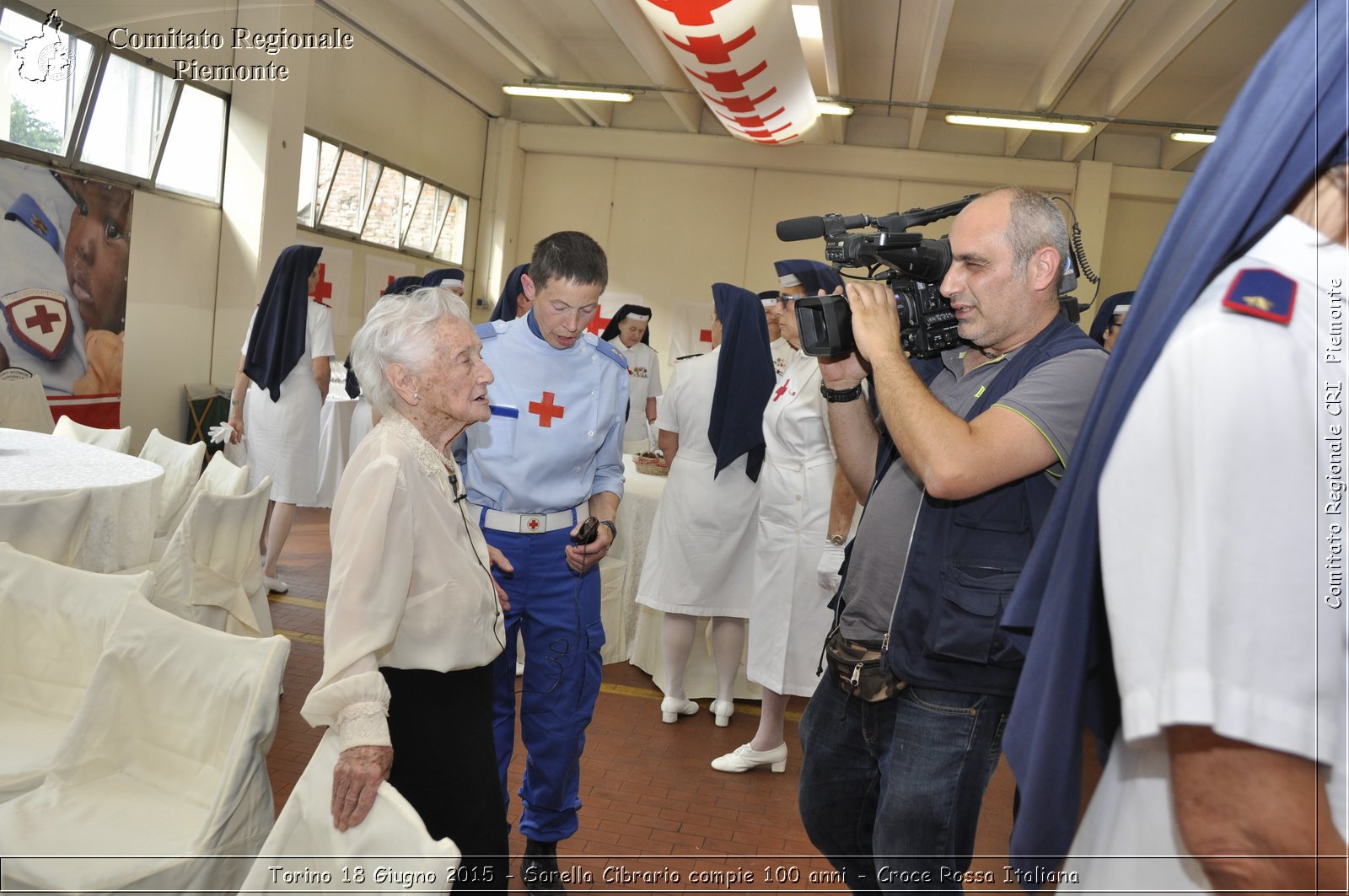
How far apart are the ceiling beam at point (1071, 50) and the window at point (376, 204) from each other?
6433 mm

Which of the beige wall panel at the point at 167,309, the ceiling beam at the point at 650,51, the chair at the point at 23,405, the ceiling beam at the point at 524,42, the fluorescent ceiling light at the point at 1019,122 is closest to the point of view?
the chair at the point at 23,405

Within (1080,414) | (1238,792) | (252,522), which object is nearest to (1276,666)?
(1238,792)

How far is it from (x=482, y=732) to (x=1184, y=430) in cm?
145

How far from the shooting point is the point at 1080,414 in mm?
1452

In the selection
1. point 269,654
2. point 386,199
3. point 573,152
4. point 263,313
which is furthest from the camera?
point 573,152

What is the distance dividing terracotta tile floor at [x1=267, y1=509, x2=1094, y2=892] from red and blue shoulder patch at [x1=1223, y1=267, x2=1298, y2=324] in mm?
2359

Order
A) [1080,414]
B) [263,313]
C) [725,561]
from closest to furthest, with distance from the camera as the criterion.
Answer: [1080,414] → [725,561] → [263,313]

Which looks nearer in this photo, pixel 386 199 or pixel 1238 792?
pixel 1238 792

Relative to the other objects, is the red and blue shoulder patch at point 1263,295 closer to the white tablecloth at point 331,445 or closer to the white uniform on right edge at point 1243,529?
the white uniform on right edge at point 1243,529

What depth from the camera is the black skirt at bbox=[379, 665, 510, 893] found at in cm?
171

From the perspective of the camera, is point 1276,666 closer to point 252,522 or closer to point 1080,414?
point 1080,414

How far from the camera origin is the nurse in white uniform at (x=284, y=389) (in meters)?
4.96

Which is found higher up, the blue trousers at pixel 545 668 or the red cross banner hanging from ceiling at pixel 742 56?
the red cross banner hanging from ceiling at pixel 742 56

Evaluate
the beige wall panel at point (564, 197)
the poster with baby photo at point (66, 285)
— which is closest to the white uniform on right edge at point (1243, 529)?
the poster with baby photo at point (66, 285)
